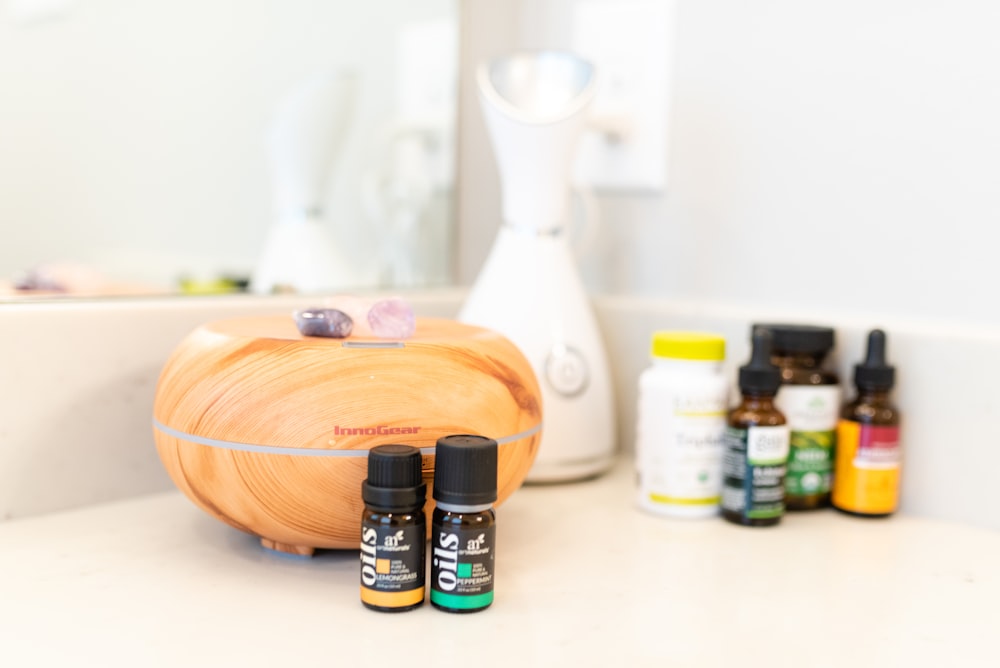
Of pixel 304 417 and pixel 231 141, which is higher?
pixel 231 141

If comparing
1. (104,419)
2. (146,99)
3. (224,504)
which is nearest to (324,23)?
(146,99)

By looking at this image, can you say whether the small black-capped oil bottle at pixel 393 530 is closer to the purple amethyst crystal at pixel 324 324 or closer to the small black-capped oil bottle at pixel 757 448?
the purple amethyst crystal at pixel 324 324

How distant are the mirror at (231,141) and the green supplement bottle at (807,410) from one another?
1.51 feet

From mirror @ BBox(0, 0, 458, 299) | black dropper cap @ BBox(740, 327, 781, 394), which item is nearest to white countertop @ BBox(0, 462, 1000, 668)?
black dropper cap @ BBox(740, 327, 781, 394)

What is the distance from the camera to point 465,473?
546 millimetres

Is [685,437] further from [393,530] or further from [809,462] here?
[393,530]

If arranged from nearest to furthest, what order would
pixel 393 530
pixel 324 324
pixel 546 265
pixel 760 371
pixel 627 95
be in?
pixel 393 530 → pixel 324 324 → pixel 760 371 → pixel 546 265 → pixel 627 95

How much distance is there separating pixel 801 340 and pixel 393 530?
0.43 meters

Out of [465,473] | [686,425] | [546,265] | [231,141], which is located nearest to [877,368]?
[686,425]

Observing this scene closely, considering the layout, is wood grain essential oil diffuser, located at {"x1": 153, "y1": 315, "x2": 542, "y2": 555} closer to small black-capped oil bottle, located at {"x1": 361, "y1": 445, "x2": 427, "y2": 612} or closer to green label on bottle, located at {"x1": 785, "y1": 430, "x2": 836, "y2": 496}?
small black-capped oil bottle, located at {"x1": 361, "y1": 445, "x2": 427, "y2": 612}

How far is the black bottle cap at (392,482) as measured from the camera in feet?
1.78

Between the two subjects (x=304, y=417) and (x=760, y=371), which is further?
(x=760, y=371)

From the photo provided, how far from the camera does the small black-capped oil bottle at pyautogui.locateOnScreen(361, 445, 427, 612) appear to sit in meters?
0.54

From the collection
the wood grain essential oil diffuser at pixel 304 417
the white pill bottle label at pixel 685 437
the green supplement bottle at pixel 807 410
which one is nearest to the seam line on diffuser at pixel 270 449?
the wood grain essential oil diffuser at pixel 304 417
